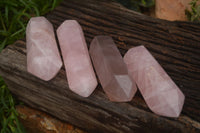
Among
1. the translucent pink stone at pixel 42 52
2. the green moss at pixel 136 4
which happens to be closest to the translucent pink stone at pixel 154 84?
the translucent pink stone at pixel 42 52

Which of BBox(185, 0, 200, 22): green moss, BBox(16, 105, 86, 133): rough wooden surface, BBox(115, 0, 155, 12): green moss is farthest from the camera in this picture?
BBox(115, 0, 155, 12): green moss

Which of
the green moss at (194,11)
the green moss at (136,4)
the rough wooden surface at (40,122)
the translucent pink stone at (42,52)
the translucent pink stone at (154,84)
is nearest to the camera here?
the translucent pink stone at (154,84)

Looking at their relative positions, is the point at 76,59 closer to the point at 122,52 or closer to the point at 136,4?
the point at 122,52

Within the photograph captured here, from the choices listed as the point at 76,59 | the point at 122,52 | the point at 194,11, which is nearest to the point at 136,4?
the point at 194,11

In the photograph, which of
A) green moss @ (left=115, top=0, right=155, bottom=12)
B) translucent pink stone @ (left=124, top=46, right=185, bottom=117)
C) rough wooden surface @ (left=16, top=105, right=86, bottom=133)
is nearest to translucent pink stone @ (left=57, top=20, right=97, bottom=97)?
translucent pink stone @ (left=124, top=46, right=185, bottom=117)

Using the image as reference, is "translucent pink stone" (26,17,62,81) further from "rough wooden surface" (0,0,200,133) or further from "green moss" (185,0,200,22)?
"green moss" (185,0,200,22)

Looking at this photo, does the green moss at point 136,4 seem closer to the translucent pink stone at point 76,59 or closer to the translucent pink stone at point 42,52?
the translucent pink stone at point 76,59
